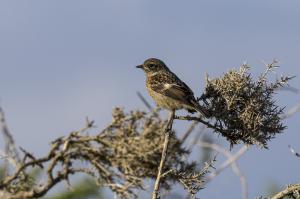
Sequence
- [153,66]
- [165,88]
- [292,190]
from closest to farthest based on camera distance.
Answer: [292,190] → [165,88] → [153,66]

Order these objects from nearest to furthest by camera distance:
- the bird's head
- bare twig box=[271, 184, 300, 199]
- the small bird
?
1. bare twig box=[271, 184, 300, 199]
2. the small bird
3. the bird's head

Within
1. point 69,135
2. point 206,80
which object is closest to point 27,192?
point 69,135

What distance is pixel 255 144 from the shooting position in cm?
601

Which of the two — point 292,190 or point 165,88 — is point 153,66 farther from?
point 292,190

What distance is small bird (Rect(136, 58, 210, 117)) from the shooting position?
27.6 feet

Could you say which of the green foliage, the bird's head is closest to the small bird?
the bird's head

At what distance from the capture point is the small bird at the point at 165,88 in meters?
8.40

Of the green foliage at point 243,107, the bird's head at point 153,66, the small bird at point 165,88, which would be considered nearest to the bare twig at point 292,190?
the green foliage at point 243,107

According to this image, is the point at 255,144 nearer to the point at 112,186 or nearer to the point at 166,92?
the point at 166,92

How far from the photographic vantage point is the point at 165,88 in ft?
30.9

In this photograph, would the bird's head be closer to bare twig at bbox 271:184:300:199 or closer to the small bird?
the small bird

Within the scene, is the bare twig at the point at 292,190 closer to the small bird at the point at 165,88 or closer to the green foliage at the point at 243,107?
the green foliage at the point at 243,107

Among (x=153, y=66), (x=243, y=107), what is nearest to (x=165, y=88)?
(x=153, y=66)

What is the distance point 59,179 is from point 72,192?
3.09ft
